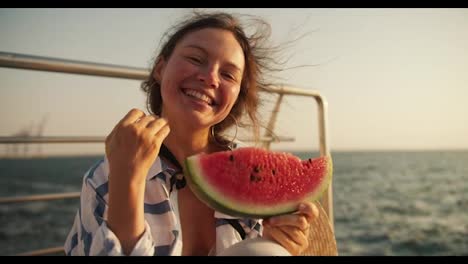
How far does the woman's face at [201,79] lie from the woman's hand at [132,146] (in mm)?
390

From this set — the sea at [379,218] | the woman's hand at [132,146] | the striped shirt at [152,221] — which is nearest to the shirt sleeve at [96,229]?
the striped shirt at [152,221]

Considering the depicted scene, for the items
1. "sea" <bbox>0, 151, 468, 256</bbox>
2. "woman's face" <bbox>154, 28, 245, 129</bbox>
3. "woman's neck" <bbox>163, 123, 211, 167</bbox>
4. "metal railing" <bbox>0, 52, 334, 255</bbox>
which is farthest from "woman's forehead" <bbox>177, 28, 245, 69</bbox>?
"sea" <bbox>0, 151, 468, 256</bbox>

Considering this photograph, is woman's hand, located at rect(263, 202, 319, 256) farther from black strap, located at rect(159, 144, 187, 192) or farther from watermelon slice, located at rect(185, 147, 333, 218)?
black strap, located at rect(159, 144, 187, 192)

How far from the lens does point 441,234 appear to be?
44.9 ft

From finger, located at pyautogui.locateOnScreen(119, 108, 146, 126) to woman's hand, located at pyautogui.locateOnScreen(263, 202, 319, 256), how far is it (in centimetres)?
42

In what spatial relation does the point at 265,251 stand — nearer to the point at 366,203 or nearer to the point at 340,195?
the point at 366,203

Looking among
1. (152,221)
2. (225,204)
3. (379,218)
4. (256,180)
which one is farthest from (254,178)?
(379,218)

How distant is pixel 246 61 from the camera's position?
167cm

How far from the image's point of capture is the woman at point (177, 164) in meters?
0.90

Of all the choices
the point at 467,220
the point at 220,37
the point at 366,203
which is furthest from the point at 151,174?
the point at 366,203

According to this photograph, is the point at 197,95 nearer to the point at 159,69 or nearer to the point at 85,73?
the point at 159,69

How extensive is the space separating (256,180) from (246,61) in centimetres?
66

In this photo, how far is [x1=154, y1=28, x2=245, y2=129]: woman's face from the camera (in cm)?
133

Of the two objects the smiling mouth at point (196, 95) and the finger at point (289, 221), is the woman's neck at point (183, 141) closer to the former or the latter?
the smiling mouth at point (196, 95)
